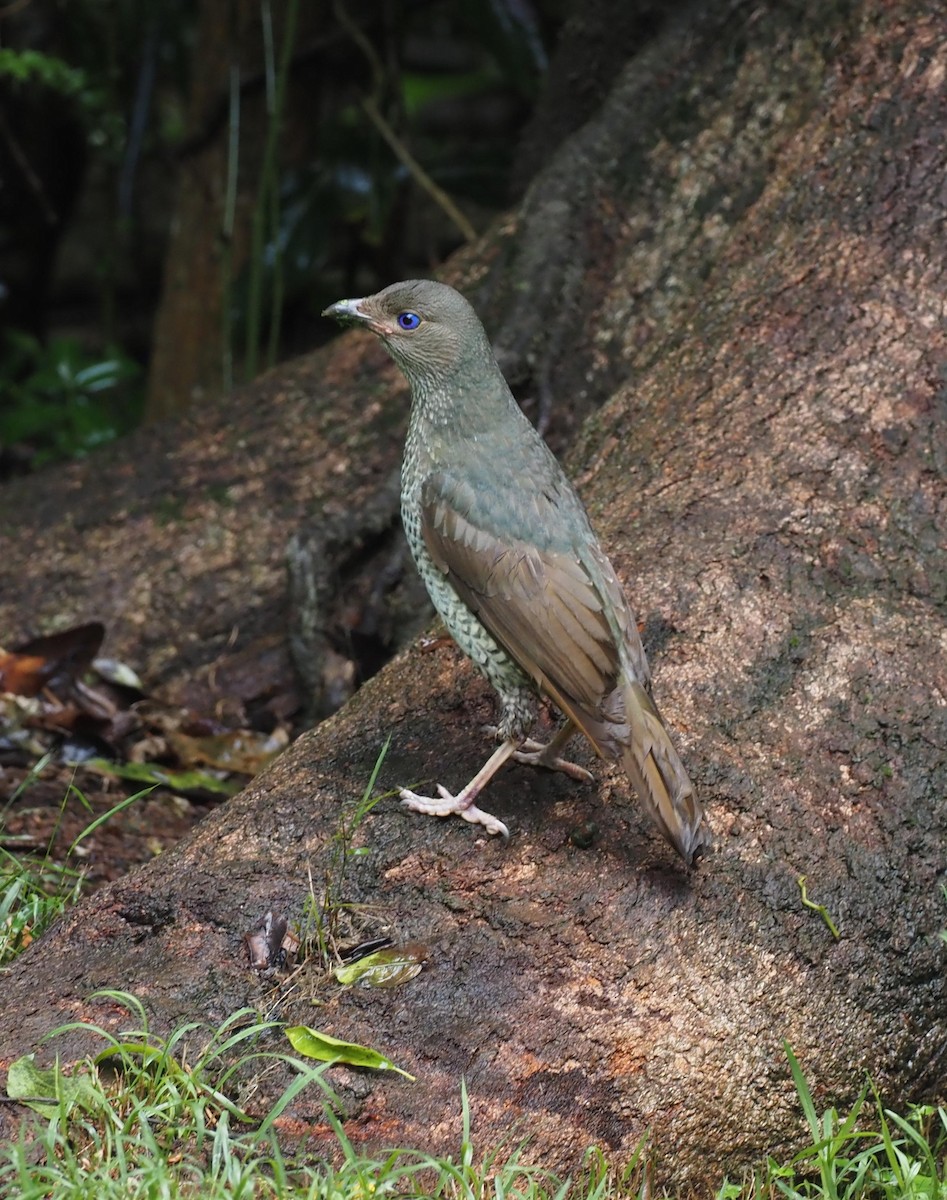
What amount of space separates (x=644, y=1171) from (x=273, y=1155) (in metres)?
0.76

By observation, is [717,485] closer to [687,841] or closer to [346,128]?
[687,841]

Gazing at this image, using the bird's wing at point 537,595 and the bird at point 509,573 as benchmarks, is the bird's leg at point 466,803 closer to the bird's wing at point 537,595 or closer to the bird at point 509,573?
the bird at point 509,573

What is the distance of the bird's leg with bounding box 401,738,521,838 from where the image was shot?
3.26 meters

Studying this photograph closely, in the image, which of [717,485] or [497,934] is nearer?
[497,934]

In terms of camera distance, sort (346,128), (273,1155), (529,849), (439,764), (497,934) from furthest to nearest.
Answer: (346,128) < (439,764) < (529,849) < (497,934) < (273,1155)

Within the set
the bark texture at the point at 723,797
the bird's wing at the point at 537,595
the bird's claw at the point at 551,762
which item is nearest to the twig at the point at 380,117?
the bark texture at the point at 723,797

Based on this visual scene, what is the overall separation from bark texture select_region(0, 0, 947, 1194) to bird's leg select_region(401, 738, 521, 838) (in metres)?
0.04

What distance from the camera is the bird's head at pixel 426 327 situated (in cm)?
385

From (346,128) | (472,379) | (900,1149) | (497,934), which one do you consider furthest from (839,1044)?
(346,128)

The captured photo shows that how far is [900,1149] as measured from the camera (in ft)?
10.3

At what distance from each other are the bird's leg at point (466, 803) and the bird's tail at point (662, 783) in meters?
0.34

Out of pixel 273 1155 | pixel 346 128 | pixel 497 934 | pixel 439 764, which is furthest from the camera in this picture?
pixel 346 128

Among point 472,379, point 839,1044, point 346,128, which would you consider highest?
point 346,128

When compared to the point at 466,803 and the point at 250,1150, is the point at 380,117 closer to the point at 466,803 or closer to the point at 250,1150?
the point at 466,803
